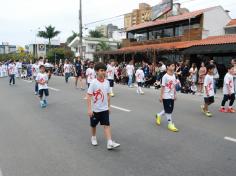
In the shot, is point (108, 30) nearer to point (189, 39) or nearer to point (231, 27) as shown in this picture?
point (231, 27)

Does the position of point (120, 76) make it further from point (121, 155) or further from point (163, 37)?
point (121, 155)

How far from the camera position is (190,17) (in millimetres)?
27312

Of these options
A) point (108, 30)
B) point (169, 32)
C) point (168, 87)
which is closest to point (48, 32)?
point (108, 30)

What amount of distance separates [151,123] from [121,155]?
9.81ft

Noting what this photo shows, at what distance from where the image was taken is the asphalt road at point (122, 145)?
5270 mm

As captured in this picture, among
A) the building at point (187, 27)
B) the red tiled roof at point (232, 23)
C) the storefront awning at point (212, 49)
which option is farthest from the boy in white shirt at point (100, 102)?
the red tiled roof at point (232, 23)

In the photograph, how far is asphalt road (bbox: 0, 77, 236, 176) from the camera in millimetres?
5270

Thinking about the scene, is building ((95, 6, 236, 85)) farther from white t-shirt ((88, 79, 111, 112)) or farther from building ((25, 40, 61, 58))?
building ((25, 40, 61, 58))

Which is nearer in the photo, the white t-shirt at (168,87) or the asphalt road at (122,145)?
the asphalt road at (122,145)

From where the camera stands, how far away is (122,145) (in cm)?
664

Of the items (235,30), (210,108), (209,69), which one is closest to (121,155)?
(209,69)

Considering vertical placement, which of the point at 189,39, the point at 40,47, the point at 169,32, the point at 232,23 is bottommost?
the point at 189,39

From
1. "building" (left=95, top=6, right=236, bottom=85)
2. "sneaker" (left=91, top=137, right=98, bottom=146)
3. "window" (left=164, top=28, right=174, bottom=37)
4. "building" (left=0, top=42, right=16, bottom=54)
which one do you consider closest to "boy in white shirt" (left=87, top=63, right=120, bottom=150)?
"sneaker" (left=91, top=137, right=98, bottom=146)

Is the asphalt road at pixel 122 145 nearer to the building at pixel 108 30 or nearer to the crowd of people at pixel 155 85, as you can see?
the crowd of people at pixel 155 85
